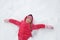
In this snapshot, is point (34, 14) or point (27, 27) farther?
point (34, 14)

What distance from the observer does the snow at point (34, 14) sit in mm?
966

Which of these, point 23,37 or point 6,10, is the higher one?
point 6,10

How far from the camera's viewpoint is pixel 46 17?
3.35 ft

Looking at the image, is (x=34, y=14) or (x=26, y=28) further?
(x=34, y=14)

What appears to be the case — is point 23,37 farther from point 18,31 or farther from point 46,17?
point 46,17

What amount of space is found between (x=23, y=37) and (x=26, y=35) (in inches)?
0.7

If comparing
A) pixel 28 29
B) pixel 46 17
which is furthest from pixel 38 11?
pixel 28 29

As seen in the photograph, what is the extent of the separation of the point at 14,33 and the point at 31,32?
0.33 ft

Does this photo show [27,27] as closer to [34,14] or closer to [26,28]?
[26,28]

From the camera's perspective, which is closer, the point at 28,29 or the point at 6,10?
the point at 28,29

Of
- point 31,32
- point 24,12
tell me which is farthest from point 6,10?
point 31,32

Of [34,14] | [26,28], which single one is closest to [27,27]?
[26,28]

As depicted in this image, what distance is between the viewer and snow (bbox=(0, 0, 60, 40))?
97 cm

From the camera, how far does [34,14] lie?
41.0 inches
